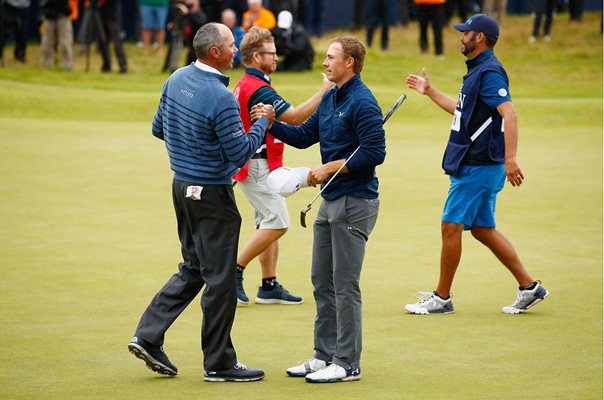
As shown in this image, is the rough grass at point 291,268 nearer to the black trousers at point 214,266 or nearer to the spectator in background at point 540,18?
the black trousers at point 214,266

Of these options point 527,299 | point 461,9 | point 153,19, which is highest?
point 527,299

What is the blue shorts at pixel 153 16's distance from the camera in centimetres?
2584

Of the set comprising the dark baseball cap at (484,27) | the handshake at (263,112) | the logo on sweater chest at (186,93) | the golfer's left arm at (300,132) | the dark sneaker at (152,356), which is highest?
the dark baseball cap at (484,27)

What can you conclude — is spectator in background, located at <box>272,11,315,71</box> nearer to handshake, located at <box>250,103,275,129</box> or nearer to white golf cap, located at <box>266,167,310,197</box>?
handshake, located at <box>250,103,275,129</box>

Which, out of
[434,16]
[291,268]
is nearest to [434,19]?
[434,16]

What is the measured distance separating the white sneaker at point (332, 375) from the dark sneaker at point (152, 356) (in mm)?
826

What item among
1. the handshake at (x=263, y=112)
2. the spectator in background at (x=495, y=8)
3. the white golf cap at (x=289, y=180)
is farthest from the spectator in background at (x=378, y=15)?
the white golf cap at (x=289, y=180)

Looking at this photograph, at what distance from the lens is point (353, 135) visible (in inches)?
268

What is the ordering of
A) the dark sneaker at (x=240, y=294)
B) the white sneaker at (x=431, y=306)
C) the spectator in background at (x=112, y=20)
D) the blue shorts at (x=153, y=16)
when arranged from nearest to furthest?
1. the white sneaker at (x=431, y=306)
2. the dark sneaker at (x=240, y=294)
3. the spectator in background at (x=112, y=20)
4. the blue shorts at (x=153, y=16)

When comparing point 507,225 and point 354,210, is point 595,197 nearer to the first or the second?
point 507,225

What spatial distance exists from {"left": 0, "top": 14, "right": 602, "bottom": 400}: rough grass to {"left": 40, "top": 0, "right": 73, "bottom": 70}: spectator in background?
11.1 ft

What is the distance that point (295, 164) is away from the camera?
15.8 meters

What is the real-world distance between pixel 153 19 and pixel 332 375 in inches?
804

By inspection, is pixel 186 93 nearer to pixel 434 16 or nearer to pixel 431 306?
pixel 431 306
